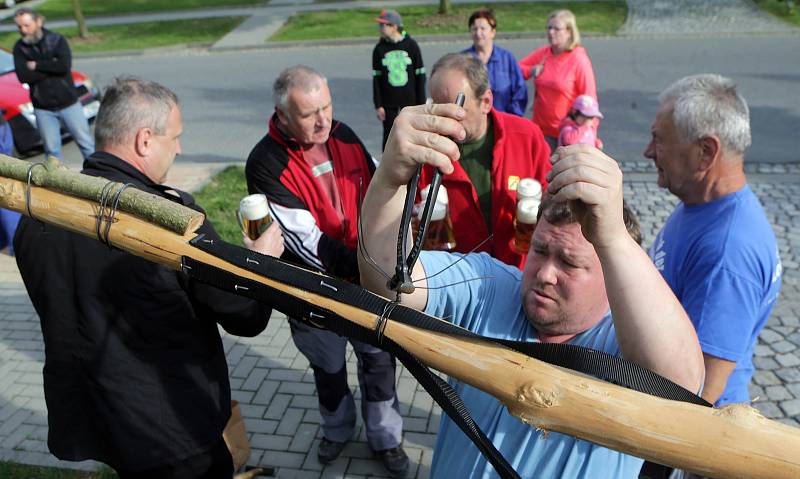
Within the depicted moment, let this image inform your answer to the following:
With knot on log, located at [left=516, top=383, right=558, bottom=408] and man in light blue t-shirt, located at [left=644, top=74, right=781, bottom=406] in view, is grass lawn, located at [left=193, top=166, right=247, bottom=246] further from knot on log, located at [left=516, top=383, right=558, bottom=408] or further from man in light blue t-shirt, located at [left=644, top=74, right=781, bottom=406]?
knot on log, located at [left=516, top=383, right=558, bottom=408]

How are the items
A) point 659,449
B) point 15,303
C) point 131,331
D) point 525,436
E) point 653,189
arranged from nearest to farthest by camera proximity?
point 659,449, point 525,436, point 131,331, point 15,303, point 653,189

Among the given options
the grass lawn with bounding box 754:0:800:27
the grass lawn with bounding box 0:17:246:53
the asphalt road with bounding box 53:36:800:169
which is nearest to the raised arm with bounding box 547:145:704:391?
the asphalt road with bounding box 53:36:800:169

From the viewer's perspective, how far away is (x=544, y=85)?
19.0 feet

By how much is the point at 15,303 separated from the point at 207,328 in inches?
160

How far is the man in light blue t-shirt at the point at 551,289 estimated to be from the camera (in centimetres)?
124

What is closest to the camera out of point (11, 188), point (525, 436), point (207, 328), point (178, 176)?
point (11, 188)

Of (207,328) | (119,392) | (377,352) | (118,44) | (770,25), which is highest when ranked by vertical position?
(770,25)

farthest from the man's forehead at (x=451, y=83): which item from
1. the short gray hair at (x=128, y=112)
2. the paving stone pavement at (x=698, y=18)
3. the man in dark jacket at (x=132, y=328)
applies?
the paving stone pavement at (x=698, y=18)

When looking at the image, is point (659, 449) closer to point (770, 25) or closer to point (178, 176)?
point (178, 176)

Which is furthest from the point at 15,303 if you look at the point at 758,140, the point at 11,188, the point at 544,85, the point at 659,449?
the point at 758,140

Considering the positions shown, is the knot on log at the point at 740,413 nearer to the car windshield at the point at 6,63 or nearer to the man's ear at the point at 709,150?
the man's ear at the point at 709,150

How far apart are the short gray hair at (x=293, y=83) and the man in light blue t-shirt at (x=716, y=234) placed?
164 cm

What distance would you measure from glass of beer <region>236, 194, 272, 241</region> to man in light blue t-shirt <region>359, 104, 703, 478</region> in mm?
1002

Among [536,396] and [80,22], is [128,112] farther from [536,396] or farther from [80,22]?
[80,22]
